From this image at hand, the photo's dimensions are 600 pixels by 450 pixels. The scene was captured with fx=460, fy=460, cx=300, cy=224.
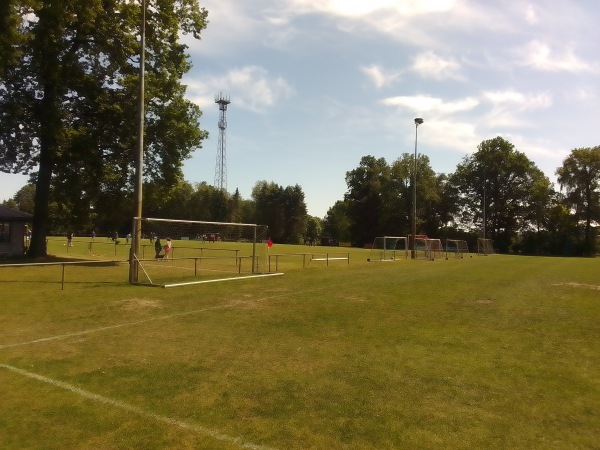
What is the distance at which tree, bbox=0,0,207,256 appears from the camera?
2398 centimetres

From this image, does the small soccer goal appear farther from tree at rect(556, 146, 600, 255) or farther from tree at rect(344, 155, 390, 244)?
tree at rect(344, 155, 390, 244)

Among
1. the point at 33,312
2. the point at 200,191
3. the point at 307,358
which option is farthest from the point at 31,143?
the point at 200,191

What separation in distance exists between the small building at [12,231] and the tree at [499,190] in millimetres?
70994

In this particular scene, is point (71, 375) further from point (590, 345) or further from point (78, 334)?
point (590, 345)

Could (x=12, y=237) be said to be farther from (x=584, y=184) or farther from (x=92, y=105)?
(x=584, y=184)

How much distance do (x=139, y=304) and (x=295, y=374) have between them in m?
7.20

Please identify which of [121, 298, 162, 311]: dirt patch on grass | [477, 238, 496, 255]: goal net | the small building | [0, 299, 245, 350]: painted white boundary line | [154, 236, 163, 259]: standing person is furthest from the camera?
[477, 238, 496, 255]: goal net

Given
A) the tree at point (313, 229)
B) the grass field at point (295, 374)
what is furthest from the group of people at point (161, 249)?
the tree at point (313, 229)

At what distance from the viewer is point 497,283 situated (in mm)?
19203

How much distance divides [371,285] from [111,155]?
18.4 metres

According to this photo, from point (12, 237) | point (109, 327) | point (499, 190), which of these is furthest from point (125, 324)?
point (499, 190)

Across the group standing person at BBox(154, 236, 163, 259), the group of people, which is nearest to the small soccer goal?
the group of people

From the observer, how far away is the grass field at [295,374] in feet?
15.3

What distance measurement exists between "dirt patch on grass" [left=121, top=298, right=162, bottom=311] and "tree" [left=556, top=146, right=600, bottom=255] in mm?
77282
